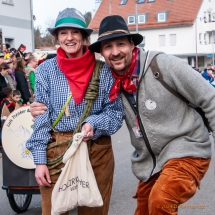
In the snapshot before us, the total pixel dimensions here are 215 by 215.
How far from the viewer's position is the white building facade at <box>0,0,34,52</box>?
70.7ft

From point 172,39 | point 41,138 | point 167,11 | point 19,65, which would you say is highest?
point 167,11

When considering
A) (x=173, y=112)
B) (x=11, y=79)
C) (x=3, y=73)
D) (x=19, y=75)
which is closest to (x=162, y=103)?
(x=173, y=112)

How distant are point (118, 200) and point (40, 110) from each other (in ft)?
9.27

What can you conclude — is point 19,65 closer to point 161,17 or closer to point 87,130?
point 87,130

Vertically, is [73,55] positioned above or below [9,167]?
above

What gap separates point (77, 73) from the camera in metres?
3.41

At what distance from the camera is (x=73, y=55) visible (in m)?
3.51

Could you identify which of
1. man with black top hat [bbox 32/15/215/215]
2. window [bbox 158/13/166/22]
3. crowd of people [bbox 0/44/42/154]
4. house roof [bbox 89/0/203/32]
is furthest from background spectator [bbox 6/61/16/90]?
window [bbox 158/13/166/22]

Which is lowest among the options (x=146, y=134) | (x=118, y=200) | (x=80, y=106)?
(x=118, y=200)

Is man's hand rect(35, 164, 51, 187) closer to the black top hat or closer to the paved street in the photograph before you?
the black top hat

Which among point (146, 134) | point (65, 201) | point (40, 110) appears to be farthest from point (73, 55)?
point (65, 201)

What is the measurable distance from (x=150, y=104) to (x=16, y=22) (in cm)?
2009

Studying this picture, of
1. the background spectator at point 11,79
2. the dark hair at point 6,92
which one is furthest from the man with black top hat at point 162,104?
the background spectator at point 11,79

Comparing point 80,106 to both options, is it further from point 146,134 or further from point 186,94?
point 186,94
